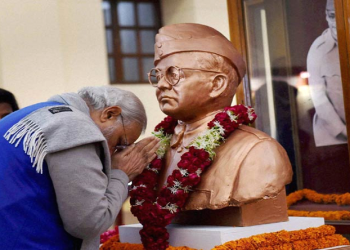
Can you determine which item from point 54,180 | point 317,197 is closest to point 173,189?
point 54,180

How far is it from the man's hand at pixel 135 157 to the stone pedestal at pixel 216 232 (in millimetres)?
420

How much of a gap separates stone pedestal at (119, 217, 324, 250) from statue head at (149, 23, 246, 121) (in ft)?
2.07

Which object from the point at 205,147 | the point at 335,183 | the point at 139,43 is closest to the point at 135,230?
the point at 205,147

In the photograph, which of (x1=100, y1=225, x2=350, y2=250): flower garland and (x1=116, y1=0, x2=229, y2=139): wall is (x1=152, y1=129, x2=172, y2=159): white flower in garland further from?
(x1=116, y1=0, x2=229, y2=139): wall

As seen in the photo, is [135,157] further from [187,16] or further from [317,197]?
[187,16]

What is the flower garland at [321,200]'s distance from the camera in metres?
4.40

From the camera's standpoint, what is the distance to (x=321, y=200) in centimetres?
467

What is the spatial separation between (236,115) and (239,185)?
434 millimetres

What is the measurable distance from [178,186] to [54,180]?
85cm

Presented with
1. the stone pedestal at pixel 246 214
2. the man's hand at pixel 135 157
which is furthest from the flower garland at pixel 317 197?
the man's hand at pixel 135 157

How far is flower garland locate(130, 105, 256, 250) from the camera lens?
3146mm

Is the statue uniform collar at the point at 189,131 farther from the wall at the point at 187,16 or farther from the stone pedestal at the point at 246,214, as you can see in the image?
the wall at the point at 187,16

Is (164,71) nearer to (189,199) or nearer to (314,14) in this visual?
(189,199)

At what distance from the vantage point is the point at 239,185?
3.05 metres
